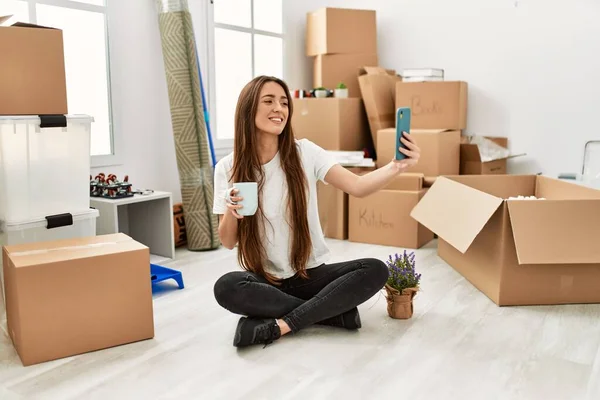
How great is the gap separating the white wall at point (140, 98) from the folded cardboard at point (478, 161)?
1.87 metres

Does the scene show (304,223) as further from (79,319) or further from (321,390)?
(79,319)

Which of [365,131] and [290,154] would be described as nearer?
[290,154]

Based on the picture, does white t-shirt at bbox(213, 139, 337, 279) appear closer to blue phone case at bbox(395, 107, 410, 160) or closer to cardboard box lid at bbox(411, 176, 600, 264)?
blue phone case at bbox(395, 107, 410, 160)

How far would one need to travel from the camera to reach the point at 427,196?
2.97 m

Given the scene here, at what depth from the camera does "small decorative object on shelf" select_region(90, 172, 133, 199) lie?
9.66 feet

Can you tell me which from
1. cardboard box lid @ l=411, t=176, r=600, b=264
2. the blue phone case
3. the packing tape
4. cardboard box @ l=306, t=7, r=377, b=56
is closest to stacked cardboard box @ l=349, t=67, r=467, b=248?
cardboard box @ l=306, t=7, r=377, b=56

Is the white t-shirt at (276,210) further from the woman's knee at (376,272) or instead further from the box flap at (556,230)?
the box flap at (556,230)

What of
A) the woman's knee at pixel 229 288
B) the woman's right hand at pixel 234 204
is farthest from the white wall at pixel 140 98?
the woman's right hand at pixel 234 204

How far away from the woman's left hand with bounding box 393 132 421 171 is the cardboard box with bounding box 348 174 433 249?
151cm

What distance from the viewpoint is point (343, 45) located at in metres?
4.16

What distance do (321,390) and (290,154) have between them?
2.80 ft


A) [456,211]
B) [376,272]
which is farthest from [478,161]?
[376,272]

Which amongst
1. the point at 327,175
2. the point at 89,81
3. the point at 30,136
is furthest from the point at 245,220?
the point at 89,81

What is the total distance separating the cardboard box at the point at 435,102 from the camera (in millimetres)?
3762
